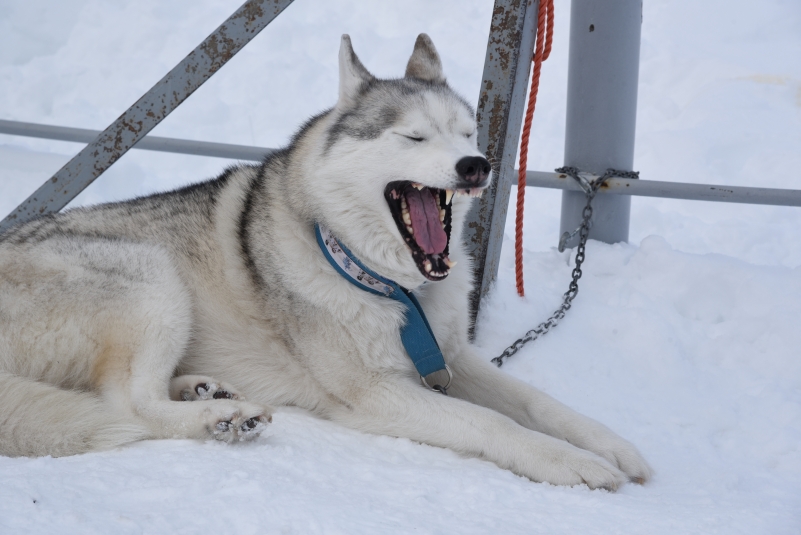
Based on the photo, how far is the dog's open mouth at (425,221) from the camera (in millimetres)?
2525

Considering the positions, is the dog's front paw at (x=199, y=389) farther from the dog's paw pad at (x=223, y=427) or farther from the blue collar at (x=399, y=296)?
the blue collar at (x=399, y=296)

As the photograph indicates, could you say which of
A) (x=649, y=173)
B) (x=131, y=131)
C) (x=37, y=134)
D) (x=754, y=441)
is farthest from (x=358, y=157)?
(x=649, y=173)

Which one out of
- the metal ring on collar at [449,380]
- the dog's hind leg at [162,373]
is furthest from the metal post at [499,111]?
the dog's hind leg at [162,373]

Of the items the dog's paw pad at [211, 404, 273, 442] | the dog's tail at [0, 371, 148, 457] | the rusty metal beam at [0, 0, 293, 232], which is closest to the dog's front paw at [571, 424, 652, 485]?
the dog's paw pad at [211, 404, 273, 442]

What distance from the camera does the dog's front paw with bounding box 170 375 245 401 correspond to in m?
2.66

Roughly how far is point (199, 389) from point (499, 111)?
6.28 ft

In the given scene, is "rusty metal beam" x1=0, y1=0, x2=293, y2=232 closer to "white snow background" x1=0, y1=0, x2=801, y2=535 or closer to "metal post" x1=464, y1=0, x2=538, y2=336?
"metal post" x1=464, y1=0, x2=538, y2=336

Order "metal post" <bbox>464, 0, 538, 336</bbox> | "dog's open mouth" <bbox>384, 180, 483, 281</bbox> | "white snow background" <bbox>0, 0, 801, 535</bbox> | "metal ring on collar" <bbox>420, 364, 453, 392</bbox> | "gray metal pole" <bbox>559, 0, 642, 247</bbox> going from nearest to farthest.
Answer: "white snow background" <bbox>0, 0, 801, 535</bbox> → "dog's open mouth" <bbox>384, 180, 483, 281</bbox> → "metal ring on collar" <bbox>420, 364, 453, 392</bbox> → "metal post" <bbox>464, 0, 538, 336</bbox> → "gray metal pole" <bbox>559, 0, 642, 247</bbox>

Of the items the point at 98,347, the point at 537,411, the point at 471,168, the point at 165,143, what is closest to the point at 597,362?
the point at 537,411

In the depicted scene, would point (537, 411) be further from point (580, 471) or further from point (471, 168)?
point (471, 168)

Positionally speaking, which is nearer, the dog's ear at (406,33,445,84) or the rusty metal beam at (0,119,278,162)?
the dog's ear at (406,33,445,84)

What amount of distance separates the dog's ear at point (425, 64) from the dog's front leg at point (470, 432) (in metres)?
1.37

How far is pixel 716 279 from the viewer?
390 cm

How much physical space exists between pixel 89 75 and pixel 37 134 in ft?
11.7
